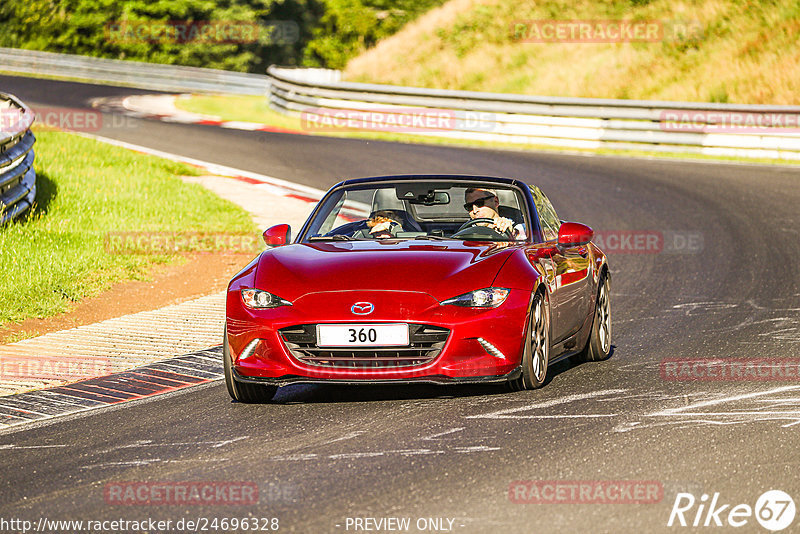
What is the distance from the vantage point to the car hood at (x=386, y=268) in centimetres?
699

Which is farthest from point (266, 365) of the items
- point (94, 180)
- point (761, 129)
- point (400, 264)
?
point (761, 129)

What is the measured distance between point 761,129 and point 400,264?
681 inches

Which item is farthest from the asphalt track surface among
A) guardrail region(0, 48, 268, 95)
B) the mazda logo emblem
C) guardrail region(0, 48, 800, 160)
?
guardrail region(0, 48, 268, 95)

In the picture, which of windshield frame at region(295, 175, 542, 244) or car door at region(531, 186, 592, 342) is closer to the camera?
car door at region(531, 186, 592, 342)

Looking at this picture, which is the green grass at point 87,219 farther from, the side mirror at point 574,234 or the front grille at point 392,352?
the side mirror at point 574,234

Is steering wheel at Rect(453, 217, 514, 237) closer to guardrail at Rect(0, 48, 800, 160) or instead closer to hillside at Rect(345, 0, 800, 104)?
guardrail at Rect(0, 48, 800, 160)

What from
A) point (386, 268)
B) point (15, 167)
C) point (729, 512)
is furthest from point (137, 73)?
point (729, 512)

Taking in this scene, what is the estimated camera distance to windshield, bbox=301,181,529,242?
814 centimetres

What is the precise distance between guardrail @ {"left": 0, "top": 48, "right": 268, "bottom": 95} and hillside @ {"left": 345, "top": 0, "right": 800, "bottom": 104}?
411 centimetres

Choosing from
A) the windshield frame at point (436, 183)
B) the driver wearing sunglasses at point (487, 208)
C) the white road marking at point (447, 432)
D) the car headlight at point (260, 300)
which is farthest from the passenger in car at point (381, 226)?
the white road marking at point (447, 432)

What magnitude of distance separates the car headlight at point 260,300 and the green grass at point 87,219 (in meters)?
3.92

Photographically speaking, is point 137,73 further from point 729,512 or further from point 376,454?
point 729,512

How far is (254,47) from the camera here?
65250mm

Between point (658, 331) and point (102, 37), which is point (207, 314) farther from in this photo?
point (102, 37)
